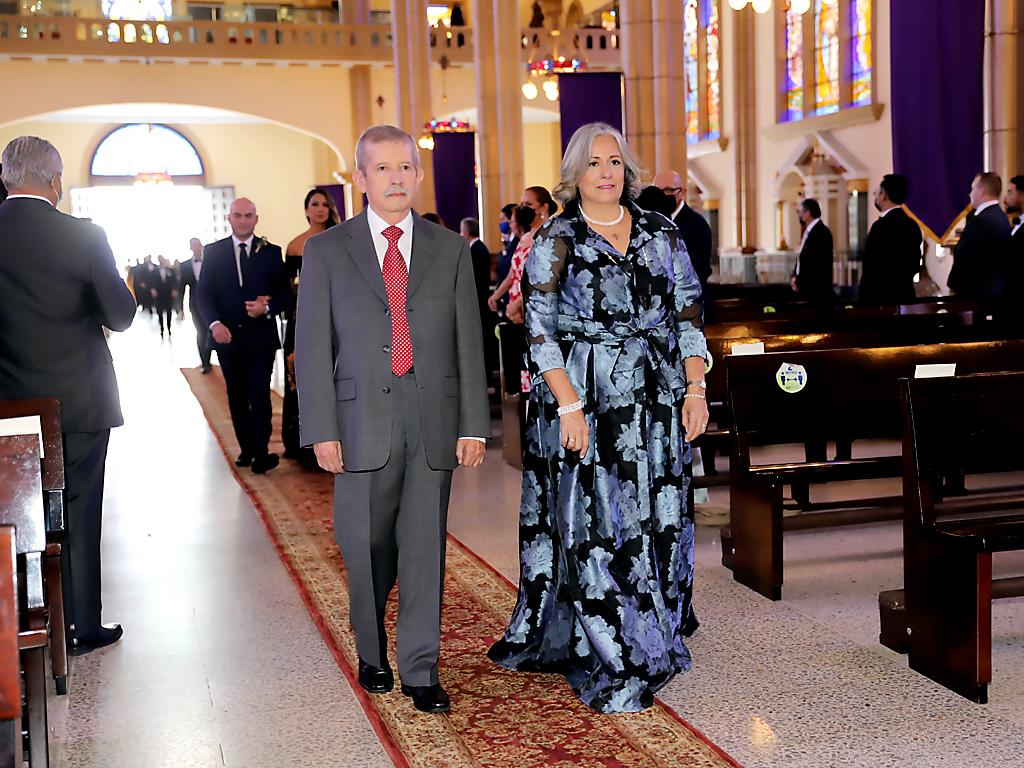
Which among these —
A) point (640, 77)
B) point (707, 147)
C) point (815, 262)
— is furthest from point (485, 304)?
point (707, 147)

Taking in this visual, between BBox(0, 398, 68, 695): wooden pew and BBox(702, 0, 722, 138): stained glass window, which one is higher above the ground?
BBox(702, 0, 722, 138): stained glass window

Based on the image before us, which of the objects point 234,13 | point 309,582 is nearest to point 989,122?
point 309,582

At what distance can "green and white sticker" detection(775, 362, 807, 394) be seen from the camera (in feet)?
16.5

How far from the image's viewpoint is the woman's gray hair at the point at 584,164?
3730 mm

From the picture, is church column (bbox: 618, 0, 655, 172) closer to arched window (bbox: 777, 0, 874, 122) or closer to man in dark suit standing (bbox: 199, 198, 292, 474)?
man in dark suit standing (bbox: 199, 198, 292, 474)

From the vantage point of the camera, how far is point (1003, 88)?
12203 millimetres

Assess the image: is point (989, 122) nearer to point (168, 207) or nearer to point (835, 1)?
point (835, 1)

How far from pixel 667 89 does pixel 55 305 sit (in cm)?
900

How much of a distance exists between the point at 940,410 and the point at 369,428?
187 cm

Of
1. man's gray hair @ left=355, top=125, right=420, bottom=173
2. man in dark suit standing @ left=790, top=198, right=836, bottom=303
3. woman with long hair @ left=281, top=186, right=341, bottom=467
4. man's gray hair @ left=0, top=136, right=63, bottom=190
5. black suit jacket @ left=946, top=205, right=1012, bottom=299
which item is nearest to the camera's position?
man's gray hair @ left=355, top=125, right=420, bottom=173

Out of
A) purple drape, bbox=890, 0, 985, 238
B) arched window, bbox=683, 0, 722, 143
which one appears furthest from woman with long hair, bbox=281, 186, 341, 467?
arched window, bbox=683, 0, 722, 143

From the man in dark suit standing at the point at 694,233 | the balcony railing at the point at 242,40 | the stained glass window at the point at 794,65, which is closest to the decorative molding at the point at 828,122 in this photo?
the stained glass window at the point at 794,65

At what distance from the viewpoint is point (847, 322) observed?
7.09 meters

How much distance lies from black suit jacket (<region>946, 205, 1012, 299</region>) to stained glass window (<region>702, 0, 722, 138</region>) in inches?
599
